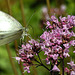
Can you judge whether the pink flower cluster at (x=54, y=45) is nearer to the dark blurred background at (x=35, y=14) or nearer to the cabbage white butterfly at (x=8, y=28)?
the cabbage white butterfly at (x=8, y=28)

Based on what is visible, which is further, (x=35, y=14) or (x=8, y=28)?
(x=35, y=14)

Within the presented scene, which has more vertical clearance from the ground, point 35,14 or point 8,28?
point 35,14

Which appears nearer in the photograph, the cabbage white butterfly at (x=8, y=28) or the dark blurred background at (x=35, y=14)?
the cabbage white butterfly at (x=8, y=28)

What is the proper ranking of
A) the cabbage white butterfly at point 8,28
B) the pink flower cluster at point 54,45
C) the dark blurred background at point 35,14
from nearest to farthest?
the pink flower cluster at point 54,45 → the cabbage white butterfly at point 8,28 → the dark blurred background at point 35,14

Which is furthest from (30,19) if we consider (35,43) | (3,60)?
(35,43)

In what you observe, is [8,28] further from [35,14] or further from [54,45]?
[35,14]

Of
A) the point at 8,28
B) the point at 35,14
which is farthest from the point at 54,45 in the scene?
the point at 35,14

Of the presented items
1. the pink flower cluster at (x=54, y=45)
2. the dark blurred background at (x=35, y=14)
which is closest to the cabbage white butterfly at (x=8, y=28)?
the pink flower cluster at (x=54, y=45)

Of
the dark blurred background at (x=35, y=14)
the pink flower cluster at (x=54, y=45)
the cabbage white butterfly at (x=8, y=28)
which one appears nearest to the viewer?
the pink flower cluster at (x=54, y=45)
